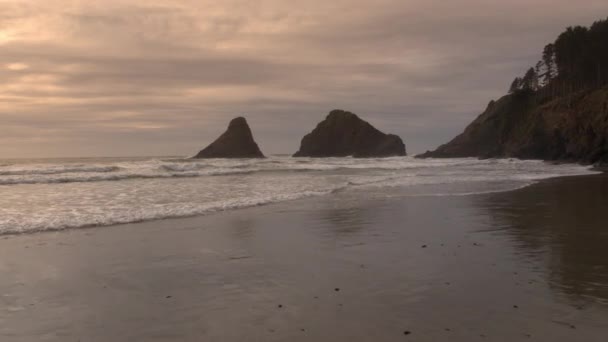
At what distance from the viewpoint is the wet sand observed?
4.52 m

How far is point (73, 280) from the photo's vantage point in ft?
21.1

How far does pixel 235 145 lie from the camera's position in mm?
110500

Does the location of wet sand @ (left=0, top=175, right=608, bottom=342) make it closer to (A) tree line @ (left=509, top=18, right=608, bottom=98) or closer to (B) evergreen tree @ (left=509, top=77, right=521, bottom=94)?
(A) tree line @ (left=509, top=18, right=608, bottom=98)

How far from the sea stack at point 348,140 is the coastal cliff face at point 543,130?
31.0 meters

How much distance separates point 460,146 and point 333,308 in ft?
284

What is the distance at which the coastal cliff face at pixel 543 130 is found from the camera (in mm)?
42375

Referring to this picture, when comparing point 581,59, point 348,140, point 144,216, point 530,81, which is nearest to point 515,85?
point 530,81

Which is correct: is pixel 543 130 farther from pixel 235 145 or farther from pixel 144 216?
pixel 235 145

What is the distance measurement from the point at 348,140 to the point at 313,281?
394 feet

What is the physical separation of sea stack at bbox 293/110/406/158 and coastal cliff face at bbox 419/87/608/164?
31049 mm

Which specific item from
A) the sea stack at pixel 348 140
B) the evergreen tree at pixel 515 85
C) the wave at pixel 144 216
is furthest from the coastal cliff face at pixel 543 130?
the wave at pixel 144 216

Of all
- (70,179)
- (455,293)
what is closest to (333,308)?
(455,293)

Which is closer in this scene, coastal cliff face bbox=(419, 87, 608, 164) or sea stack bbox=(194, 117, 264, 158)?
coastal cliff face bbox=(419, 87, 608, 164)

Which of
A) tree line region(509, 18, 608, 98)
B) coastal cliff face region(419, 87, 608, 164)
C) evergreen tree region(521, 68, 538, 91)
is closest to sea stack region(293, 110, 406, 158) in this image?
coastal cliff face region(419, 87, 608, 164)
